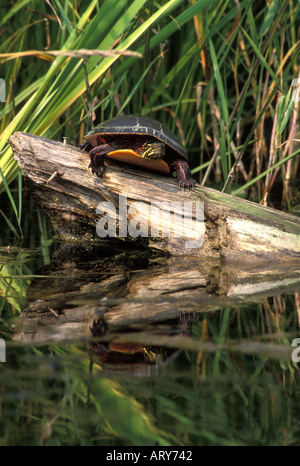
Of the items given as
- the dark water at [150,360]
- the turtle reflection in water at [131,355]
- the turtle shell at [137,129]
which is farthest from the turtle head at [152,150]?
the turtle reflection in water at [131,355]

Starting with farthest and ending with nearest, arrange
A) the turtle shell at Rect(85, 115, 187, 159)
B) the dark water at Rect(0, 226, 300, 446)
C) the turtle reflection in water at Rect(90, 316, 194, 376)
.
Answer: the turtle shell at Rect(85, 115, 187, 159)
the turtle reflection in water at Rect(90, 316, 194, 376)
the dark water at Rect(0, 226, 300, 446)

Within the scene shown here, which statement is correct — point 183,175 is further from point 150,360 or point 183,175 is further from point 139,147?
point 150,360

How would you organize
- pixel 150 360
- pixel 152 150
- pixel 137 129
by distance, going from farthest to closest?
pixel 137 129 → pixel 152 150 → pixel 150 360

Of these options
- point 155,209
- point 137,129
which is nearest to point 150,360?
point 155,209

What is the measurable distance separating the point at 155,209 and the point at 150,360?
1263mm

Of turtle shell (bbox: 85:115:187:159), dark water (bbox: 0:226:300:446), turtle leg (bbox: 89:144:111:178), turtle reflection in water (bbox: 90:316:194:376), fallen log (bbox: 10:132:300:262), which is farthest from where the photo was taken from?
turtle shell (bbox: 85:115:187:159)

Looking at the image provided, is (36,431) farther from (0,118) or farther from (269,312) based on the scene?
(0,118)

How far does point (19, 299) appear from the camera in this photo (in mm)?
1725

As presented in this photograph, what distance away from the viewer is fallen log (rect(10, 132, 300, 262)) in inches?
87.9

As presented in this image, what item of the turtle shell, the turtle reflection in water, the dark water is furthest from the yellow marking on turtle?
the turtle reflection in water

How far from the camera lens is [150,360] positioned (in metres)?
1.19

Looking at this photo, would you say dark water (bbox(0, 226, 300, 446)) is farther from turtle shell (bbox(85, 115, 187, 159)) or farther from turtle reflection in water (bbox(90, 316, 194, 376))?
turtle shell (bbox(85, 115, 187, 159))

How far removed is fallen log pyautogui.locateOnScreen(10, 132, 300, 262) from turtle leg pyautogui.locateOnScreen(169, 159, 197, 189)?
4 cm
